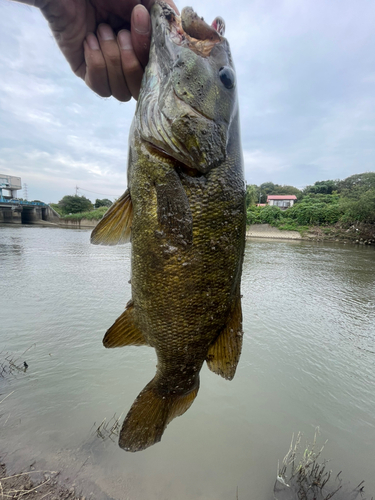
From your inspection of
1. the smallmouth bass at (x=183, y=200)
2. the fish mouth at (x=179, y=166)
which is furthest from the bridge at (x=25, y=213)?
the fish mouth at (x=179, y=166)

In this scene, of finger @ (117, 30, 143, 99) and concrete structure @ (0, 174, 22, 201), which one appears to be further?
concrete structure @ (0, 174, 22, 201)

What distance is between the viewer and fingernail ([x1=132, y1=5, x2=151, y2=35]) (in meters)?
1.47

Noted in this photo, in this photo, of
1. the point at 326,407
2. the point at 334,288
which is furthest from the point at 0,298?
the point at 334,288

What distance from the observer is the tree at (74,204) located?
64562mm

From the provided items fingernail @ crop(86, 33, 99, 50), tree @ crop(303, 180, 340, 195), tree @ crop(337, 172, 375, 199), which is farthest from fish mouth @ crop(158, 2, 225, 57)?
tree @ crop(303, 180, 340, 195)

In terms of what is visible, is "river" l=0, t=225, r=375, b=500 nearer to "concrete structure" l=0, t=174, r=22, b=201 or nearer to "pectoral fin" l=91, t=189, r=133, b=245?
"pectoral fin" l=91, t=189, r=133, b=245

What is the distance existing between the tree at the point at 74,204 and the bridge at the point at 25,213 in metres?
13.7

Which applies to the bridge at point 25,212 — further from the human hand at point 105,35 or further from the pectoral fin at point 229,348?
the pectoral fin at point 229,348

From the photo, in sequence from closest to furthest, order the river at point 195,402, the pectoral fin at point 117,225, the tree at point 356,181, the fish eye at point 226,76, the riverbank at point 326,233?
the fish eye at point 226,76
the pectoral fin at point 117,225
the river at point 195,402
the riverbank at point 326,233
the tree at point 356,181

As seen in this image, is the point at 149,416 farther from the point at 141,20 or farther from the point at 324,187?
the point at 324,187

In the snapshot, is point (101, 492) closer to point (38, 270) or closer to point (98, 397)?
point (98, 397)

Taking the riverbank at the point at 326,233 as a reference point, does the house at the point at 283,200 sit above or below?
above

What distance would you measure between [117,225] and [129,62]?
1.00m

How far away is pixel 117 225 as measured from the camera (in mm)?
1723
